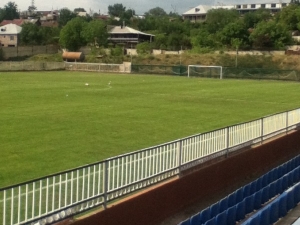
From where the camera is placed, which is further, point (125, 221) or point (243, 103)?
point (243, 103)

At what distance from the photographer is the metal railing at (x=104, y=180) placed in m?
8.97

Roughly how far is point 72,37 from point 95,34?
4.33m

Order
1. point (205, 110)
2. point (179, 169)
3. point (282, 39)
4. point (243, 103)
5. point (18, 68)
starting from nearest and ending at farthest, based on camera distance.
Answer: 1. point (179, 169)
2. point (205, 110)
3. point (243, 103)
4. point (18, 68)
5. point (282, 39)

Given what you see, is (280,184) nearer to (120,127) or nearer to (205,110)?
(120,127)

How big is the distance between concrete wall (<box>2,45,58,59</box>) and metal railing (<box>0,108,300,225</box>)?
3146 inches

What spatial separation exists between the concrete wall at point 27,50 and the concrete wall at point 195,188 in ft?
253

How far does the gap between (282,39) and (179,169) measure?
84525 mm

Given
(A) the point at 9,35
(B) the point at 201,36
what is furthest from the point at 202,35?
(A) the point at 9,35

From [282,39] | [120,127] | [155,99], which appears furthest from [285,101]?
[282,39]

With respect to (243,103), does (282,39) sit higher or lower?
higher

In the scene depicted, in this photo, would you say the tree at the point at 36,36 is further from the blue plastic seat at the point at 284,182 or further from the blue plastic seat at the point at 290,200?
the blue plastic seat at the point at 290,200

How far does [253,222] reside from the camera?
8.69 metres

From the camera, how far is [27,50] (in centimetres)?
9488

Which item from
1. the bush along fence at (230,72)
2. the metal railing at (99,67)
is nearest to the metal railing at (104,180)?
the bush along fence at (230,72)
